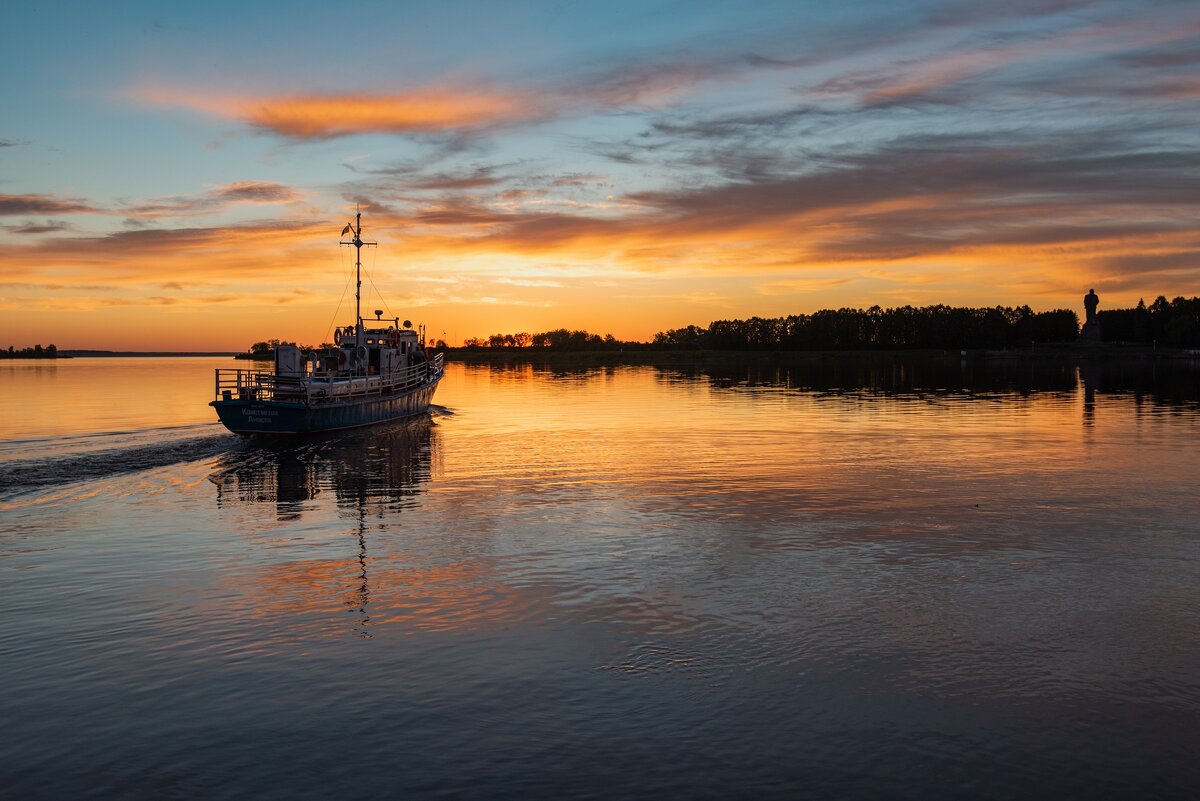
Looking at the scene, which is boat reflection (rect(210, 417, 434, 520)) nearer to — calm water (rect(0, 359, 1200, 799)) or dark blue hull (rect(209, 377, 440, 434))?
calm water (rect(0, 359, 1200, 799))

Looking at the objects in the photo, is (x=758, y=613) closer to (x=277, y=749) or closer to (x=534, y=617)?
(x=534, y=617)

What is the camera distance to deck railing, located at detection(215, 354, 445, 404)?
46.4 meters

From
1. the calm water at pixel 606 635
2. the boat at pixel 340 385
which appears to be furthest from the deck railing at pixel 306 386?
the calm water at pixel 606 635

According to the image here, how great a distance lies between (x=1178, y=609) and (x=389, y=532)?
54.9 ft

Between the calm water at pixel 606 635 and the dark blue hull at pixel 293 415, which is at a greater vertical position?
the dark blue hull at pixel 293 415

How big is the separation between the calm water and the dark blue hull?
41.2 ft

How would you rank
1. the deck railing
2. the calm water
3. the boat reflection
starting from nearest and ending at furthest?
the calm water → the boat reflection → the deck railing

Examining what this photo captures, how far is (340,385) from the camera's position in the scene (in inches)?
1992

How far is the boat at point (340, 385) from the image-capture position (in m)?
45.4

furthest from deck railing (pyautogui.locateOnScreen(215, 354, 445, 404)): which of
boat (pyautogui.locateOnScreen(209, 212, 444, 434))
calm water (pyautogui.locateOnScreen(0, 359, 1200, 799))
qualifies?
calm water (pyautogui.locateOnScreen(0, 359, 1200, 799))

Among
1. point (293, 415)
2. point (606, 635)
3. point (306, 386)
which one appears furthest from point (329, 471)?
point (606, 635)

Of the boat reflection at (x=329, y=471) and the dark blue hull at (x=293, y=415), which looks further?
the dark blue hull at (x=293, y=415)

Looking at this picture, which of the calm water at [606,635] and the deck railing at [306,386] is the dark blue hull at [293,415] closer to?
the deck railing at [306,386]

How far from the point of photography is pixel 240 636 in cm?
1388
